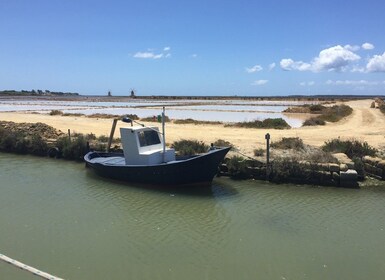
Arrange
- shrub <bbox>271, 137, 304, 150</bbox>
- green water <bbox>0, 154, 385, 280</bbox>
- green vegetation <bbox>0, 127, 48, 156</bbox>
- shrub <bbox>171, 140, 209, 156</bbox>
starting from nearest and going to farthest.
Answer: green water <bbox>0, 154, 385, 280</bbox> → shrub <bbox>171, 140, 209, 156</bbox> → shrub <bbox>271, 137, 304, 150</bbox> → green vegetation <bbox>0, 127, 48, 156</bbox>

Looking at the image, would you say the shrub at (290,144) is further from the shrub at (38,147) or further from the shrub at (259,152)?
the shrub at (38,147)

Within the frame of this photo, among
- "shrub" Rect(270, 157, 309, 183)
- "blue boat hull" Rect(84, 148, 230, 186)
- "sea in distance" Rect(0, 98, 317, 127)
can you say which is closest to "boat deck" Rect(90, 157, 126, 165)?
"blue boat hull" Rect(84, 148, 230, 186)

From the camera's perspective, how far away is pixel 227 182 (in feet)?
61.1

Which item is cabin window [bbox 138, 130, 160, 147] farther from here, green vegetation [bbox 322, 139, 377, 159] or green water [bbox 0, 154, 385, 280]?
green vegetation [bbox 322, 139, 377, 159]

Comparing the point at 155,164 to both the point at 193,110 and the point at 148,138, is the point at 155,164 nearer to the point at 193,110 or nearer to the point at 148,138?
the point at 148,138

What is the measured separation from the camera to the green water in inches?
400

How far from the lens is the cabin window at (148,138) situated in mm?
17897

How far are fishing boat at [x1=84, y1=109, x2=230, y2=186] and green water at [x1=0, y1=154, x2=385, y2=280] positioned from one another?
48 cm

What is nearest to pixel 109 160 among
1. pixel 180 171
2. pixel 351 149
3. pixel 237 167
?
pixel 180 171

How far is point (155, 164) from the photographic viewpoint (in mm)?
17453

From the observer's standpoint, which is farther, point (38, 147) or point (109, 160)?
point (38, 147)

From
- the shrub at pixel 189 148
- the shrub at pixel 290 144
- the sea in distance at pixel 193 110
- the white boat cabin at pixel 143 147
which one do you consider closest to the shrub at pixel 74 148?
the sea in distance at pixel 193 110

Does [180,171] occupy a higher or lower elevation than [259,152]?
lower

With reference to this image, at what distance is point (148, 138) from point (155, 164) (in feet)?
4.33
